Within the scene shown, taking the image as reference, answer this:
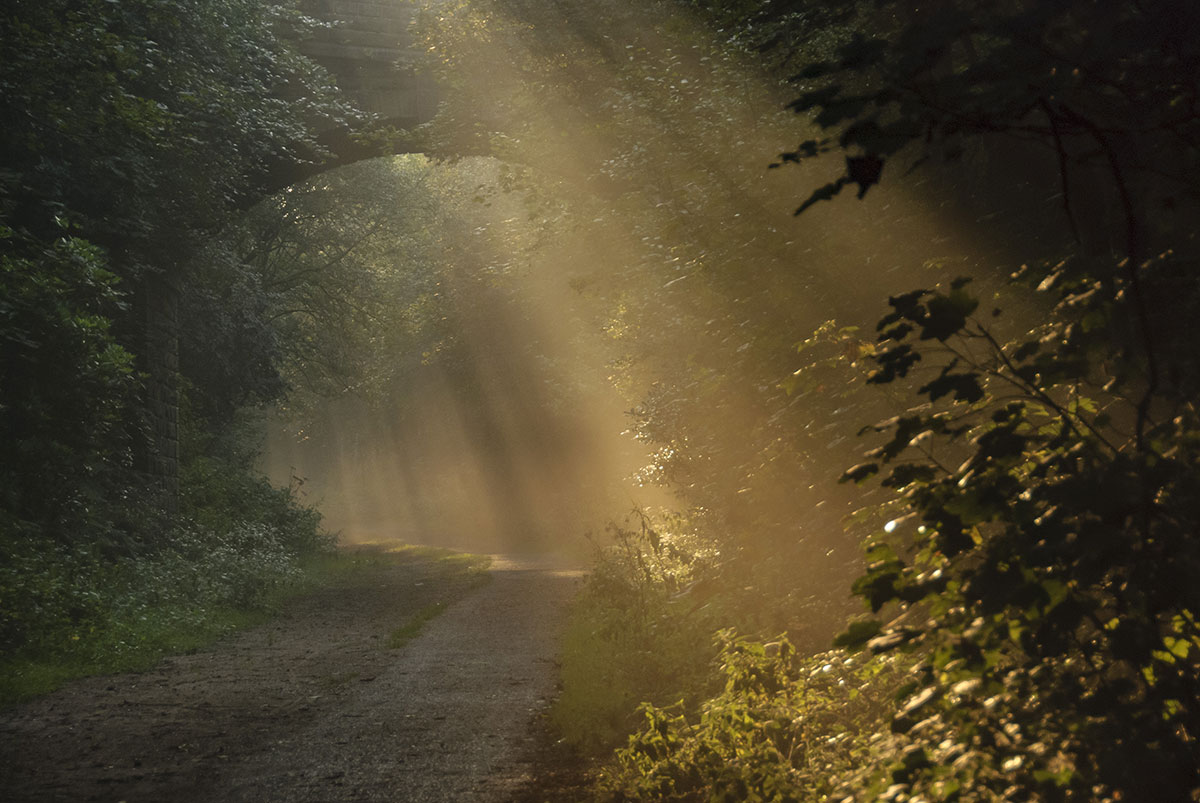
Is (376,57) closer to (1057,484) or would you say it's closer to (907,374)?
(907,374)

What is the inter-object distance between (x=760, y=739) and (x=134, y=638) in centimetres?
936

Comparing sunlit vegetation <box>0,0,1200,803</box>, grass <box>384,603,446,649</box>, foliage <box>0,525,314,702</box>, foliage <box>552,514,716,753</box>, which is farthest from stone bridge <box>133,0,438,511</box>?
foliage <box>552,514,716,753</box>

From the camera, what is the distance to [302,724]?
28.8 feet

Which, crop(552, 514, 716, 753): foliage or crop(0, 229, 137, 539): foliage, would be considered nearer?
crop(552, 514, 716, 753): foliage

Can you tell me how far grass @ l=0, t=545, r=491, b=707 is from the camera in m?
10.5

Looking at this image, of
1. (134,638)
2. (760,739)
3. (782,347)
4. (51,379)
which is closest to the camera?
(760,739)

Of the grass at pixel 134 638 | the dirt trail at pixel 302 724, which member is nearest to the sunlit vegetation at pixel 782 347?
the grass at pixel 134 638

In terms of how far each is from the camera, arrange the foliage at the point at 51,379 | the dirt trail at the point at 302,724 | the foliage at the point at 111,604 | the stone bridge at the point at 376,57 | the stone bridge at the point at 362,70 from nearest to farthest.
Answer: the dirt trail at the point at 302,724 < the foliage at the point at 111,604 < the foliage at the point at 51,379 < the stone bridge at the point at 362,70 < the stone bridge at the point at 376,57

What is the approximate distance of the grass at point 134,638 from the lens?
10477 millimetres

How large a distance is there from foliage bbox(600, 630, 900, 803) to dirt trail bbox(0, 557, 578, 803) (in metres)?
0.98

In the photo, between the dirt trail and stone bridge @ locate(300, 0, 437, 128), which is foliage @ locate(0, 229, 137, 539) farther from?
stone bridge @ locate(300, 0, 437, 128)

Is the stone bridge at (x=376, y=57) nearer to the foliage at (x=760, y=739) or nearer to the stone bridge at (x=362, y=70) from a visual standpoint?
the stone bridge at (x=362, y=70)

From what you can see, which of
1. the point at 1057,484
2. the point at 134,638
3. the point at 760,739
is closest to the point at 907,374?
the point at 1057,484

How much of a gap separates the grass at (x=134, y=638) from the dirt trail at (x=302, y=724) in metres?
0.34
